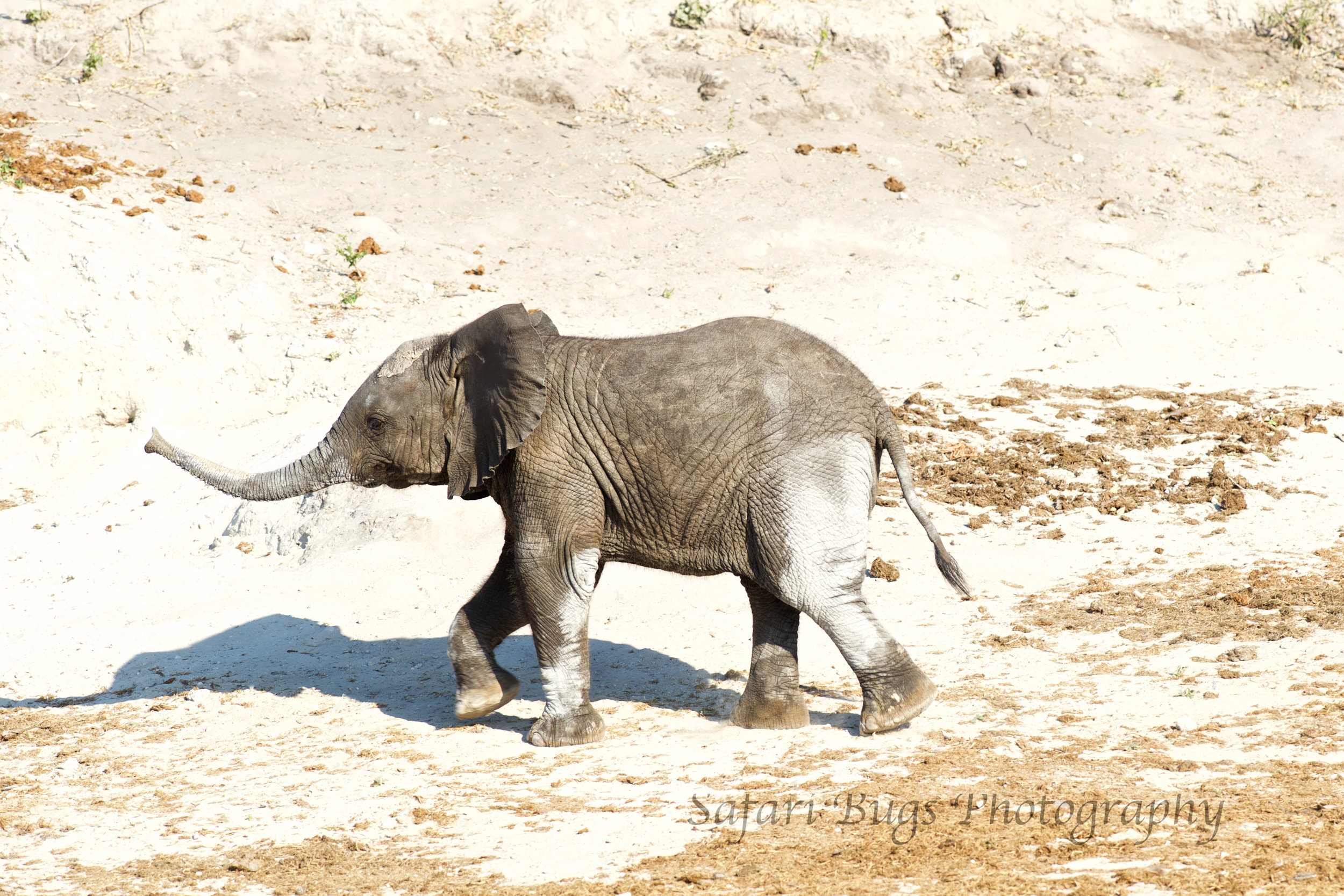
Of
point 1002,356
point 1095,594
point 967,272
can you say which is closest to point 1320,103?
point 967,272

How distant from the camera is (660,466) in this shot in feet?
21.2

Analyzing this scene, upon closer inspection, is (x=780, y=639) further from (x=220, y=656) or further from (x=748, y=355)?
(x=220, y=656)

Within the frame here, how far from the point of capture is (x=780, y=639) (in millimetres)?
6832

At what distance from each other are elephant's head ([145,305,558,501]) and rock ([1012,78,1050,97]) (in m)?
14.7

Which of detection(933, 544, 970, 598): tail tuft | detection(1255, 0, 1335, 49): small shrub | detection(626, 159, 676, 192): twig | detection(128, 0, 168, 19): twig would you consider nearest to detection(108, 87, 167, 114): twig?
detection(128, 0, 168, 19): twig

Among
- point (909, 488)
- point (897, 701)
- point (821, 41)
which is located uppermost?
Answer: point (821, 41)

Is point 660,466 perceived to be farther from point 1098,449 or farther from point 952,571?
point 1098,449

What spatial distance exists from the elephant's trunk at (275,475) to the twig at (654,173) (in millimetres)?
11120

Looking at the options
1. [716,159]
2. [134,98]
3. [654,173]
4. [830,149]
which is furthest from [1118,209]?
[134,98]

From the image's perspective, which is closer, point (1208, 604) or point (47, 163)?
point (1208, 604)

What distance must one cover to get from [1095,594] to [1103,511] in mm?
1620

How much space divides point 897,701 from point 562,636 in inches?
68.6

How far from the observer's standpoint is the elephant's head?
251 inches

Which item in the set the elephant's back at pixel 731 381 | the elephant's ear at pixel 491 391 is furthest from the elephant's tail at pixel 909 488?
the elephant's ear at pixel 491 391
